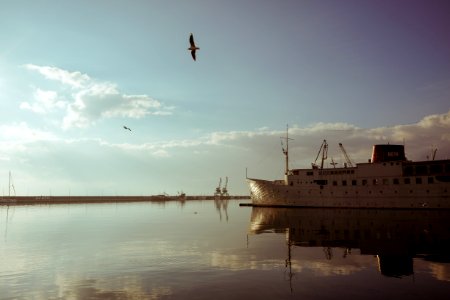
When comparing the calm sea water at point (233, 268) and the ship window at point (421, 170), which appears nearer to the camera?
the calm sea water at point (233, 268)

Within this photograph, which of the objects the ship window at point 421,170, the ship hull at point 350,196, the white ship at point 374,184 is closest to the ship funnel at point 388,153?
the white ship at point 374,184

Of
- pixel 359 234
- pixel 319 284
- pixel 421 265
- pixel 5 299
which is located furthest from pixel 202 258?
pixel 359 234

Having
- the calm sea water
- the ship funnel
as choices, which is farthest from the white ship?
the calm sea water

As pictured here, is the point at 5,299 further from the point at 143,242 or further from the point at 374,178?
the point at 374,178

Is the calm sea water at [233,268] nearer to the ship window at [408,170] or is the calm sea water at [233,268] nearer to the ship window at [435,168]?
the ship window at [435,168]

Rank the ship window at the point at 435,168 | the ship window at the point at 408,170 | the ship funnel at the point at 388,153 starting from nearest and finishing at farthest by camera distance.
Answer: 1. the ship window at the point at 435,168
2. the ship window at the point at 408,170
3. the ship funnel at the point at 388,153

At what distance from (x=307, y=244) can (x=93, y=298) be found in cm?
1740

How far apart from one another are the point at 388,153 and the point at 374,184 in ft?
23.9

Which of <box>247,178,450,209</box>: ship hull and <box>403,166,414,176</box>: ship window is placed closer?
<box>247,178,450,209</box>: ship hull

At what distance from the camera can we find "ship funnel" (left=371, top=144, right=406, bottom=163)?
231 ft

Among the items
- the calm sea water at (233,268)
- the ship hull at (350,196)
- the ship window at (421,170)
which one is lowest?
the calm sea water at (233,268)

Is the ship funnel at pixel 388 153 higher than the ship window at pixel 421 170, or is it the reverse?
the ship funnel at pixel 388 153

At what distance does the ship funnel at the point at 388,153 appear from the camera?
7050 centimetres

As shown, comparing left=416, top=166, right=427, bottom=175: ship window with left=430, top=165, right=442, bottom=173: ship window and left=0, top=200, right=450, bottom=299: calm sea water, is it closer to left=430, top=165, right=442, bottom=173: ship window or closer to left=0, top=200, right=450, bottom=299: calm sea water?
left=430, top=165, right=442, bottom=173: ship window
